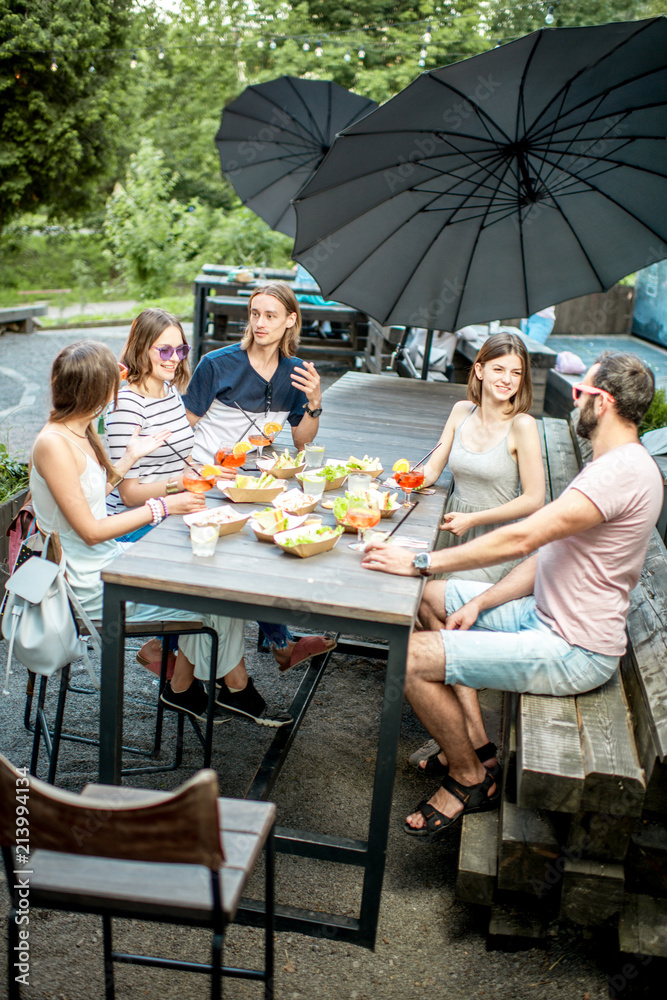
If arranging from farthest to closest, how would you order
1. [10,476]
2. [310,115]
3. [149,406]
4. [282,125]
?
[282,125] → [310,115] → [10,476] → [149,406]

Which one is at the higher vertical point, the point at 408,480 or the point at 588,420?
the point at 588,420

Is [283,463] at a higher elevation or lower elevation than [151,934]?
higher

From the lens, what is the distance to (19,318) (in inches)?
434

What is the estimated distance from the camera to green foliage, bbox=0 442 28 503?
3952 millimetres

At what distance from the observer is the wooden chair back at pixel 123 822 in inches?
55.6

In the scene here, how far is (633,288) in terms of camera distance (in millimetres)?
9203

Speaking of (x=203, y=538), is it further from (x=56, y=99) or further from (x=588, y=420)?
(x=56, y=99)

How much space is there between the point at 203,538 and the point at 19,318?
32.7 ft

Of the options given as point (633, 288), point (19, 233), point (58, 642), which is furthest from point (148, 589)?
point (19, 233)

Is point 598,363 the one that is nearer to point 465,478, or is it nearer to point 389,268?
point 465,478

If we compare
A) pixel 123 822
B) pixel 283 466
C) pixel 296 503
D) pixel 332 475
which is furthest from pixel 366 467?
pixel 123 822

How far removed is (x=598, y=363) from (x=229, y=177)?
5.72 metres

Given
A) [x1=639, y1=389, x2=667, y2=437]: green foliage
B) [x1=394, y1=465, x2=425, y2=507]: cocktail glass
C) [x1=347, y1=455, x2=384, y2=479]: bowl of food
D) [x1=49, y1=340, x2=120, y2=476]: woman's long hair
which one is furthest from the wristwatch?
[x1=639, y1=389, x2=667, y2=437]: green foliage

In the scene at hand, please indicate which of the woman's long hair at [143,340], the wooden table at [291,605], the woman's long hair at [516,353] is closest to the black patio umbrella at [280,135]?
the woman's long hair at [143,340]
